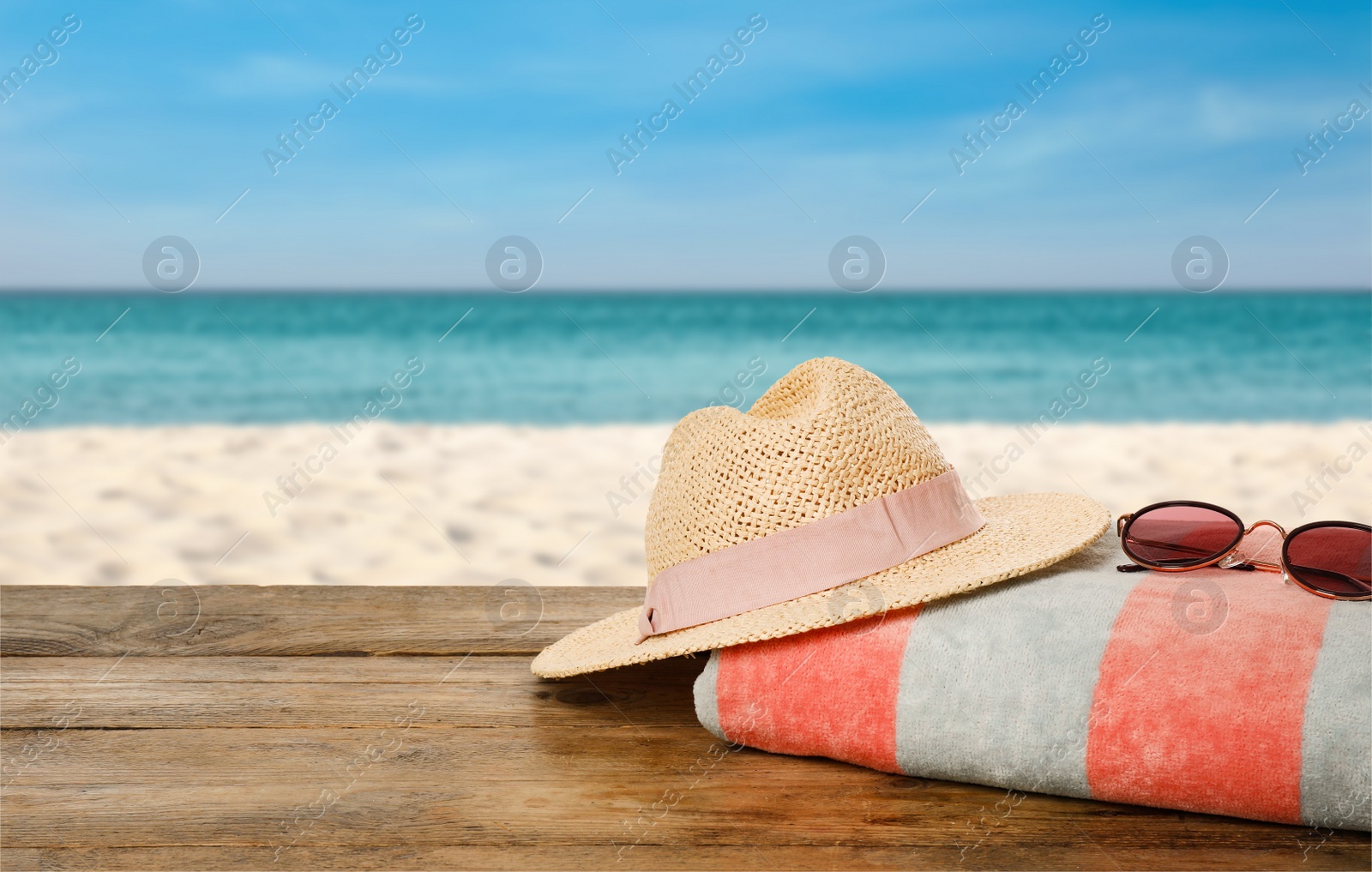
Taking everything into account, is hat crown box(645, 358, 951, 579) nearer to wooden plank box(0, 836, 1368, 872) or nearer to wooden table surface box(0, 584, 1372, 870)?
wooden table surface box(0, 584, 1372, 870)

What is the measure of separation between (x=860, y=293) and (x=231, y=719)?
48.7ft

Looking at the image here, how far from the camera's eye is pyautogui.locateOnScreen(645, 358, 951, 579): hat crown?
3.93 ft

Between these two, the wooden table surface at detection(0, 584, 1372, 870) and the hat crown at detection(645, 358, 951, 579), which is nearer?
the wooden table surface at detection(0, 584, 1372, 870)

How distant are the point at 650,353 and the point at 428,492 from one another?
7.67m

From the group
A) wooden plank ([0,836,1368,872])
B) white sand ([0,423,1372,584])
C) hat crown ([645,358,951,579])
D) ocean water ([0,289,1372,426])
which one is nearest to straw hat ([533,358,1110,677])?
hat crown ([645,358,951,579])

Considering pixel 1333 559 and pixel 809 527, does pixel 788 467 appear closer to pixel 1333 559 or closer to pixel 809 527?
pixel 809 527

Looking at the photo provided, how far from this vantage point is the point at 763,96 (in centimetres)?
1151

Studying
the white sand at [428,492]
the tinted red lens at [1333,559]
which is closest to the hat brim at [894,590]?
the tinted red lens at [1333,559]

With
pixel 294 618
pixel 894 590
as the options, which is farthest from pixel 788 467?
pixel 294 618

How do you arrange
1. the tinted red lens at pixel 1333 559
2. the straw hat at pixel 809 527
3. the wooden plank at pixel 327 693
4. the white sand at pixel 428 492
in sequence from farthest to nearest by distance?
the white sand at pixel 428 492 → the wooden plank at pixel 327 693 → the straw hat at pixel 809 527 → the tinted red lens at pixel 1333 559

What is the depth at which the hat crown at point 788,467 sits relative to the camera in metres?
1.20

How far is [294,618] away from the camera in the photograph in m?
1.65

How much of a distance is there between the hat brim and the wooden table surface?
0.07 m

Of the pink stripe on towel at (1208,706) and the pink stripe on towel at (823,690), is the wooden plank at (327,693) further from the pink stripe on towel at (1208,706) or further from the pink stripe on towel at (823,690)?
the pink stripe on towel at (1208,706)
